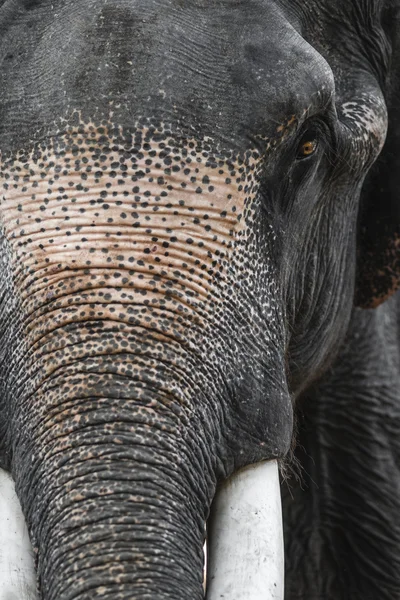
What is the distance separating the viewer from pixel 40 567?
2662 mm

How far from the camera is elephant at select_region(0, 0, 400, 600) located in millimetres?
2609

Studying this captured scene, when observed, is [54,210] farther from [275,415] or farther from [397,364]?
[397,364]

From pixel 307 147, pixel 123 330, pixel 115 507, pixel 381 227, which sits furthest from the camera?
pixel 381 227

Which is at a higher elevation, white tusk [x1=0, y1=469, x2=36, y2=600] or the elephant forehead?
the elephant forehead

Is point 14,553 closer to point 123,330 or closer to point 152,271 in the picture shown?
point 123,330

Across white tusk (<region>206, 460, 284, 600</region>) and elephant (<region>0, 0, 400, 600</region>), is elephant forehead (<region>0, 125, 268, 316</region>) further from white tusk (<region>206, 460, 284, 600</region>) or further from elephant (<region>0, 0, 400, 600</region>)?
white tusk (<region>206, 460, 284, 600</region>)

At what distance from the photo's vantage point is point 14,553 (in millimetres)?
2758

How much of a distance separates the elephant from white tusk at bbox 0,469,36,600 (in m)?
0.05

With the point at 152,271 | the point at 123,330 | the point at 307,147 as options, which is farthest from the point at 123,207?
the point at 307,147

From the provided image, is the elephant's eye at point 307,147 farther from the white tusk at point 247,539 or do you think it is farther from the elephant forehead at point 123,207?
the white tusk at point 247,539

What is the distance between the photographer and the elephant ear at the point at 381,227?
3887 mm

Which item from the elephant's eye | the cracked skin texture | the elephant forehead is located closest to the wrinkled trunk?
the cracked skin texture

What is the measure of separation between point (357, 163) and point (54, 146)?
944 mm

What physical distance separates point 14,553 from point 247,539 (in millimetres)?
472
